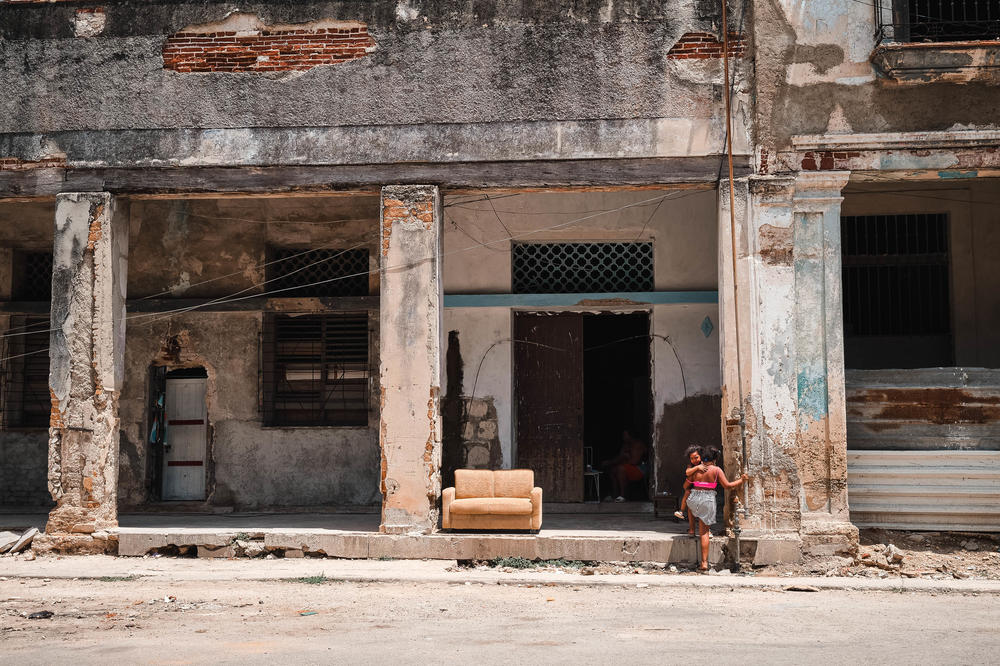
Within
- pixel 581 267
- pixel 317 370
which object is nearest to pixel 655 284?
pixel 581 267

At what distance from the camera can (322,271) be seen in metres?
13.7

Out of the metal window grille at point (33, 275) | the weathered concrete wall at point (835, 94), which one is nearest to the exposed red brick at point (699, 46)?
the weathered concrete wall at point (835, 94)

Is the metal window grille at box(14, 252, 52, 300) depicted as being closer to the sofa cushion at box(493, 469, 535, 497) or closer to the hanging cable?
the sofa cushion at box(493, 469, 535, 497)

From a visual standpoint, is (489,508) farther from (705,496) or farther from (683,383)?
(683,383)

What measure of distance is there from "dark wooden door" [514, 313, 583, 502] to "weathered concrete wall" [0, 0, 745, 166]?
11.0ft

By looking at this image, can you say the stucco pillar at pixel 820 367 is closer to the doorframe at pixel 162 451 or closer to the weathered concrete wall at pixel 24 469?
the doorframe at pixel 162 451

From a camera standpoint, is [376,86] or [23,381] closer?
[376,86]

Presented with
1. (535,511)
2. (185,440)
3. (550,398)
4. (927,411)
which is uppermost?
(550,398)

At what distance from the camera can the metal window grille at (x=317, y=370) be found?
13.5 meters

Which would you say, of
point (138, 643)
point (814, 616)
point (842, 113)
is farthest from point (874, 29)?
point (138, 643)

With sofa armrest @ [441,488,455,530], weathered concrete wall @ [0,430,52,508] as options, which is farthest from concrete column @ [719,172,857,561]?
weathered concrete wall @ [0,430,52,508]

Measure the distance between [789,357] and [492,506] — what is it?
333 centimetres

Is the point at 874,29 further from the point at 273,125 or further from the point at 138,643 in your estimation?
the point at 138,643

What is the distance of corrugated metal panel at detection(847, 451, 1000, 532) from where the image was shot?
998 cm
